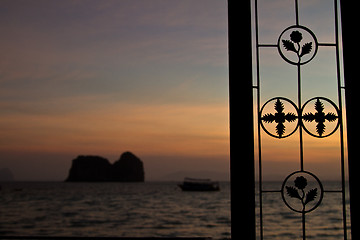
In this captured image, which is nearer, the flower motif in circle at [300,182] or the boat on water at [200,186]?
the flower motif in circle at [300,182]

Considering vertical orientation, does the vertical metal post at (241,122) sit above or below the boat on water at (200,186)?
above

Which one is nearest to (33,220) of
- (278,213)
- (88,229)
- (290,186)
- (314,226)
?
(88,229)

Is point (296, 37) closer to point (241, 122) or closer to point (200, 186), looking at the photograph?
point (241, 122)

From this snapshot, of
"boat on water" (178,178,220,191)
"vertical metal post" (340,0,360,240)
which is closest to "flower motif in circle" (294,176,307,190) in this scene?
"vertical metal post" (340,0,360,240)

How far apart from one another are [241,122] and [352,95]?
496mm

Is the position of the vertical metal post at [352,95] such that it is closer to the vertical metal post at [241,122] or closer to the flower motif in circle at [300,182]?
the flower motif in circle at [300,182]

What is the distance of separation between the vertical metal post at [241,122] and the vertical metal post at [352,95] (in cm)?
42

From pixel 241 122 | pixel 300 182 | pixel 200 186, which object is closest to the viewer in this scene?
pixel 241 122

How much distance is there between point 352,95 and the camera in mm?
1795

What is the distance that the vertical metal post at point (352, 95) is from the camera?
174 centimetres

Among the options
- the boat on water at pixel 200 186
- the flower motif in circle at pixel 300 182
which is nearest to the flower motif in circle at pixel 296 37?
the flower motif in circle at pixel 300 182

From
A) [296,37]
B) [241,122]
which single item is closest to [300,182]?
[241,122]

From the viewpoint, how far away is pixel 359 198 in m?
1.73

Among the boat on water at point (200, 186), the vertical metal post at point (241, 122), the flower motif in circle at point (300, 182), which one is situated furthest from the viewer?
the boat on water at point (200, 186)
